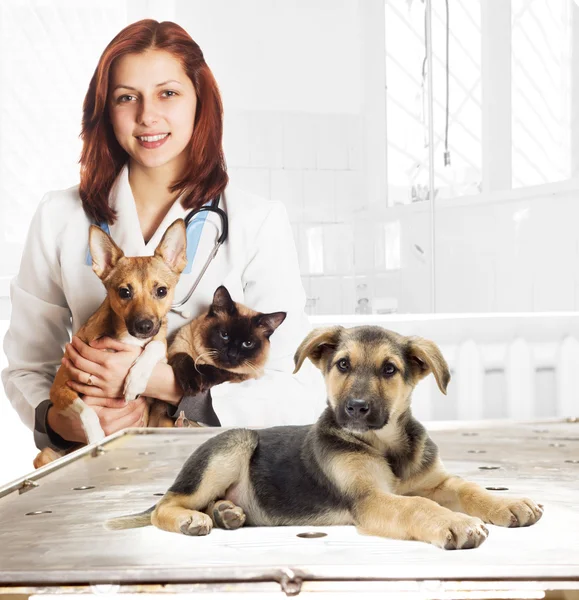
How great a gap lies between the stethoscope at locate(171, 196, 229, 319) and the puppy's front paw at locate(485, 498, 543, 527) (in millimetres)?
766

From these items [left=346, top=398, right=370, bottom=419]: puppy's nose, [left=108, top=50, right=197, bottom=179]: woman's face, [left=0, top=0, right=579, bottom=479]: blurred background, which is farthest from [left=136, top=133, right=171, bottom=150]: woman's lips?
[left=346, top=398, right=370, bottom=419]: puppy's nose

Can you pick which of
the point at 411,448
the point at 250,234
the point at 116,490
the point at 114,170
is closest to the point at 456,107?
the point at 250,234

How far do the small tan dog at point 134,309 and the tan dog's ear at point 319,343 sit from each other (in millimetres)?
518

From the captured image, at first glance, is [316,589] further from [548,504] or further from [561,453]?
[561,453]

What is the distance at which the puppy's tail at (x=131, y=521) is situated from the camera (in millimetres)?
729

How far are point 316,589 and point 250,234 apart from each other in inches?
34.4

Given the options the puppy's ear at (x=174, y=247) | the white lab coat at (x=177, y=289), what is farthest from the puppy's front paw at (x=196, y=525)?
the puppy's ear at (x=174, y=247)

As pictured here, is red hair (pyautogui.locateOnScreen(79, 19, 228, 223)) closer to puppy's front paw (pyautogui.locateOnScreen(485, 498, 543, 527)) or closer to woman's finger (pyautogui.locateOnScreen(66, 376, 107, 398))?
woman's finger (pyautogui.locateOnScreen(66, 376, 107, 398))

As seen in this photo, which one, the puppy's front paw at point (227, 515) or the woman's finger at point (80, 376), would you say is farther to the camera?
the woman's finger at point (80, 376)

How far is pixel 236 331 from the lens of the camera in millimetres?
1350

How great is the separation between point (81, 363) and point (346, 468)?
78 cm

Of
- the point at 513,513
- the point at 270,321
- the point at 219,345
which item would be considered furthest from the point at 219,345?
the point at 513,513

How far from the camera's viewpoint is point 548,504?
2.49 feet

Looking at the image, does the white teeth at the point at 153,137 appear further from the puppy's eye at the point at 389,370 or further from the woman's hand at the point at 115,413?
the puppy's eye at the point at 389,370
